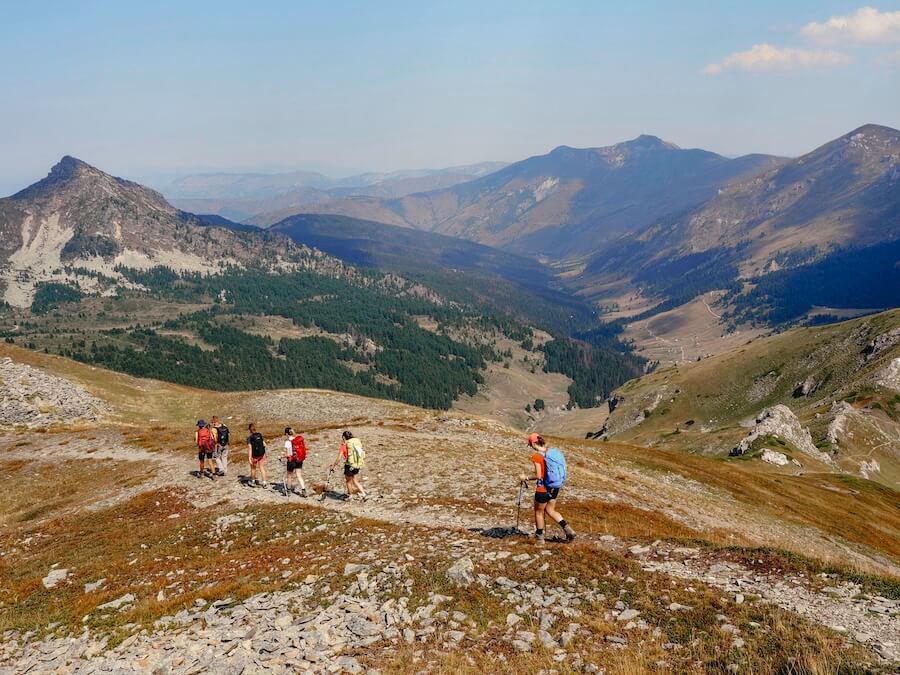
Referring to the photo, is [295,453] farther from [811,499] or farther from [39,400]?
[811,499]

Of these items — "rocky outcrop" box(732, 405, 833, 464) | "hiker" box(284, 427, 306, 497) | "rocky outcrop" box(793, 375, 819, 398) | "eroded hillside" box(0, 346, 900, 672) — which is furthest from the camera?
"rocky outcrop" box(793, 375, 819, 398)

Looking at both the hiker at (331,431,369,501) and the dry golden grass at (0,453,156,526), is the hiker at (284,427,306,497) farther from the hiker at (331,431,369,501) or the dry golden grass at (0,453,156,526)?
the dry golden grass at (0,453,156,526)

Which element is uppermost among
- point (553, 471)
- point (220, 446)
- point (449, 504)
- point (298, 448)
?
point (553, 471)

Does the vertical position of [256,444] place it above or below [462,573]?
below

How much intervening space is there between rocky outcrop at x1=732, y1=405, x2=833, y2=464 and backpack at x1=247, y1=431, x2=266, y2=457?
9583cm

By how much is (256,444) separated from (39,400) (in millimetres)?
57293

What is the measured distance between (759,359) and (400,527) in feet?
628

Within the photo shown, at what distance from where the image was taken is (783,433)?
10025cm

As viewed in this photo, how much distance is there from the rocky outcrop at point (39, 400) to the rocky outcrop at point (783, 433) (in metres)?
114

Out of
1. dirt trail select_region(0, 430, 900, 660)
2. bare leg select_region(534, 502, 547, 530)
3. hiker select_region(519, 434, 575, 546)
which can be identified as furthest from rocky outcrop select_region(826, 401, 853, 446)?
hiker select_region(519, 434, 575, 546)

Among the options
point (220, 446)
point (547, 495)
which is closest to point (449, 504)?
point (547, 495)

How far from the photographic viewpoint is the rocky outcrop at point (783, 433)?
324 ft

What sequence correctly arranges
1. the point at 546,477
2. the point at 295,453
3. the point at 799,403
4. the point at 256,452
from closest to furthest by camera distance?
the point at 546,477 → the point at 295,453 → the point at 256,452 → the point at 799,403

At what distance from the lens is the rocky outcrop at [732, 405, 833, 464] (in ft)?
324
